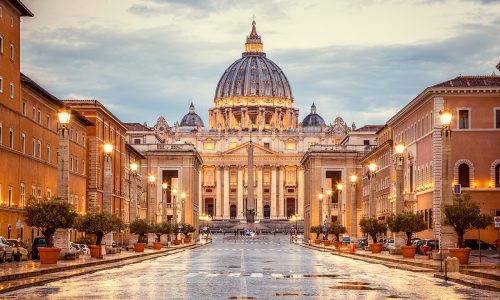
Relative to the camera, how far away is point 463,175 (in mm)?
88812

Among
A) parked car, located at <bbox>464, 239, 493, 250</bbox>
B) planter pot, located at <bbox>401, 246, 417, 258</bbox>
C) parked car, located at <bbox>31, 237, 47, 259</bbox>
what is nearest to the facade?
parked car, located at <bbox>464, 239, 493, 250</bbox>

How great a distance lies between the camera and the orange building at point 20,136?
67438mm

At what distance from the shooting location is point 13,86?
231 ft

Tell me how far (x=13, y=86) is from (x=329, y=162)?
4616 inches

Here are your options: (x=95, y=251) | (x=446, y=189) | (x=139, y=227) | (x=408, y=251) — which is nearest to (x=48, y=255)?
(x=95, y=251)

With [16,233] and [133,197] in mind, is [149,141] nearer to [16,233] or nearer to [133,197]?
[133,197]

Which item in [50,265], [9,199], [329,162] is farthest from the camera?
[329,162]

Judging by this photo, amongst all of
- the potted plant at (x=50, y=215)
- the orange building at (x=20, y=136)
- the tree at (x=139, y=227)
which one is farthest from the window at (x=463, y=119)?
the potted plant at (x=50, y=215)

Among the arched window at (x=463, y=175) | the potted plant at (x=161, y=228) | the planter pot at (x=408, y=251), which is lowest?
the planter pot at (x=408, y=251)

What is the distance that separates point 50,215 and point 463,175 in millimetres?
47244

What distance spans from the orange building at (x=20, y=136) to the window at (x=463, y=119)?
3420cm

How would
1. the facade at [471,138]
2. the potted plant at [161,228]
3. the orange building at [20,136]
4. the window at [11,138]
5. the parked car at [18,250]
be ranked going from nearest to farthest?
the parked car at [18,250]
the orange building at [20,136]
the window at [11,138]
the facade at [471,138]
the potted plant at [161,228]

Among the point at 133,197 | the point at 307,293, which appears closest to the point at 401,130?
the point at 133,197

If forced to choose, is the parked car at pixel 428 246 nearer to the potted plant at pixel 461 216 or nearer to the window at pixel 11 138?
the potted plant at pixel 461 216
